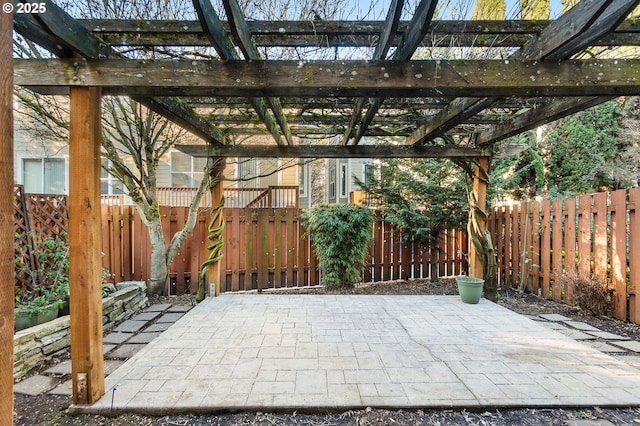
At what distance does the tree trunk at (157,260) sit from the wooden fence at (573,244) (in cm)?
596

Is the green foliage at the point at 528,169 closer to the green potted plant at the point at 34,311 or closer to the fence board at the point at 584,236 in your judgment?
the fence board at the point at 584,236

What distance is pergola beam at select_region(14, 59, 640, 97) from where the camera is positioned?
7.61 ft

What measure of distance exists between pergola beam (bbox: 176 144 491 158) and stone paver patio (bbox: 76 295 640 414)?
2.34 m

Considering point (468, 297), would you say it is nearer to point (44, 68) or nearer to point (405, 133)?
point (405, 133)

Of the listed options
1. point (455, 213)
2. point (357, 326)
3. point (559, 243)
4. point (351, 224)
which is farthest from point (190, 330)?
point (559, 243)

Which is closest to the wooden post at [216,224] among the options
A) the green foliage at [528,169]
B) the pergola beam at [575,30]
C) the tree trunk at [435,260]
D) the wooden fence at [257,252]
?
the wooden fence at [257,252]

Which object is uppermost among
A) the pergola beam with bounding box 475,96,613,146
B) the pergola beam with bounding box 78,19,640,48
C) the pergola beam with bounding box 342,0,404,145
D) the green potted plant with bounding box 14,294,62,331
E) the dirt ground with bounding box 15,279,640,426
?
the pergola beam with bounding box 78,19,640,48

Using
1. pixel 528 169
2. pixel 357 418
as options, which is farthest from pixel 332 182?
pixel 357 418

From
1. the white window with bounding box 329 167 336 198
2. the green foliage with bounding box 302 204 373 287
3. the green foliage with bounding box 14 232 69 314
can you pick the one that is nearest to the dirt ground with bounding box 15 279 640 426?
the green foliage with bounding box 14 232 69 314

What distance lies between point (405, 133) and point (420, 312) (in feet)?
8.77

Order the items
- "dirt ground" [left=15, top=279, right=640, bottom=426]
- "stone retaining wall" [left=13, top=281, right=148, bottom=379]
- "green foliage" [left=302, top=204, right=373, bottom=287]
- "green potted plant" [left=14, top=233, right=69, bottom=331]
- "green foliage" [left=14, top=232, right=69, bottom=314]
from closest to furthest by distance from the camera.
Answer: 1. "dirt ground" [left=15, top=279, right=640, bottom=426]
2. "stone retaining wall" [left=13, top=281, right=148, bottom=379]
3. "green potted plant" [left=14, top=233, right=69, bottom=331]
4. "green foliage" [left=14, top=232, right=69, bottom=314]
5. "green foliage" [left=302, top=204, right=373, bottom=287]

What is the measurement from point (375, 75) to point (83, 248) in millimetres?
2373

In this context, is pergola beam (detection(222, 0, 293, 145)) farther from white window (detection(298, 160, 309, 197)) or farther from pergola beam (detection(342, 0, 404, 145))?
white window (detection(298, 160, 309, 197))

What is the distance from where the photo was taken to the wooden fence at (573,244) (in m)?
3.92
